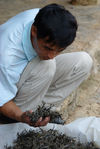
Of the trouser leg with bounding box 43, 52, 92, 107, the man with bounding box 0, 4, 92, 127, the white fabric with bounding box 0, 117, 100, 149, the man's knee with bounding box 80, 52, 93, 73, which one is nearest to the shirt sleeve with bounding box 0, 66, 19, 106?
the man with bounding box 0, 4, 92, 127

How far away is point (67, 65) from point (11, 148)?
970 millimetres

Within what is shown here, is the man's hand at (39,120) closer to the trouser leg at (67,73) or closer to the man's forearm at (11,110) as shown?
the man's forearm at (11,110)

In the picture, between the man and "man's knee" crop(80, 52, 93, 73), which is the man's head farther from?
"man's knee" crop(80, 52, 93, 73)

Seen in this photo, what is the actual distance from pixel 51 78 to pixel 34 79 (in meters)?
0.15

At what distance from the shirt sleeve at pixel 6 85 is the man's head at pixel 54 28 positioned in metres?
0.30

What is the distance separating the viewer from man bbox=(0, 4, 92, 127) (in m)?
2.22

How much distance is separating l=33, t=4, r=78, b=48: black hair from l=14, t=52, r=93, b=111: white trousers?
16.0 inches

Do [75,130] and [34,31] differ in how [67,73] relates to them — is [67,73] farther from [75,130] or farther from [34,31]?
[34,31]

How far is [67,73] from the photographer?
9.91 ft

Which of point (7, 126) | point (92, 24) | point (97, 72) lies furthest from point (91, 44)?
point (7, 126)

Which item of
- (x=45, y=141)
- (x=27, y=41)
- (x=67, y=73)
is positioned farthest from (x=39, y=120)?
(x=67, y=73)

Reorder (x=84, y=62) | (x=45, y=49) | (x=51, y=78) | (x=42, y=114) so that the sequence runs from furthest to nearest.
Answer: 1. (x=84, y=62)
2. (x=51, y=78)
3. (x=42, y=114)
4. (x=45, y=49)

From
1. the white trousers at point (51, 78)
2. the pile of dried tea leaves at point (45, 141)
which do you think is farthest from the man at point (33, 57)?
the pile of dried tea leaves at point (45, 141)

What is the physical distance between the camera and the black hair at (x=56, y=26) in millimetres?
2193
